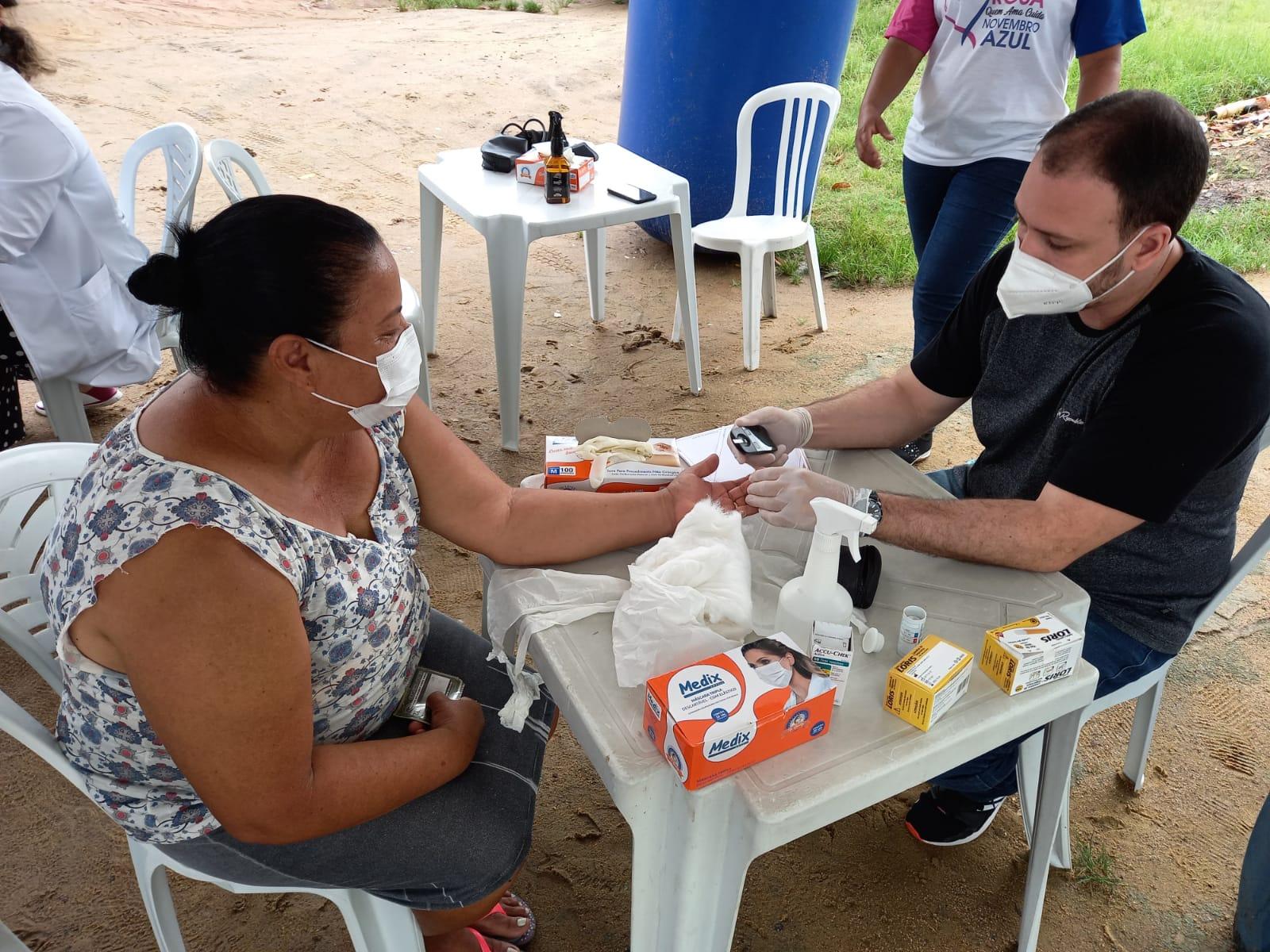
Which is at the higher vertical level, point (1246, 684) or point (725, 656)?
point (725, 656)

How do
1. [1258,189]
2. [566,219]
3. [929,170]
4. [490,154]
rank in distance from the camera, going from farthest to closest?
[1258,189] → [490,154] → [566,219] → [929,170]

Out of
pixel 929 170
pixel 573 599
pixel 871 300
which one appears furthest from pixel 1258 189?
pixel 573 599

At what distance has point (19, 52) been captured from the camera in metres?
2.47

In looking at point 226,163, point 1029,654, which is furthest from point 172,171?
point 1029,654

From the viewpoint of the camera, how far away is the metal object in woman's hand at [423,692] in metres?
1.43

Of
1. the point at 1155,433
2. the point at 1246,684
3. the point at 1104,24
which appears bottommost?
the point at 1246,684

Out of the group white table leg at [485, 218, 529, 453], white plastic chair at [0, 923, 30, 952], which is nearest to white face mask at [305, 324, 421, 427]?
white plastic chair at [0, 923, 30, 952]

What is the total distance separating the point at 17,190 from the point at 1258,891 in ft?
10.5

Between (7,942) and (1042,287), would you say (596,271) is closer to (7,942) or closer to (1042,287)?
(1042,287)

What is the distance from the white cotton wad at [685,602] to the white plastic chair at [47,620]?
58cm

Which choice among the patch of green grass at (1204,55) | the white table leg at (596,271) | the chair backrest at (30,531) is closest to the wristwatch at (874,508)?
the chair backrest at (30,531)

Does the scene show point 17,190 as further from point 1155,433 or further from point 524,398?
point 1155,433

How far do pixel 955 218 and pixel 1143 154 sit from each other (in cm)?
142

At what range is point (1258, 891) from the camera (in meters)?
1.71
